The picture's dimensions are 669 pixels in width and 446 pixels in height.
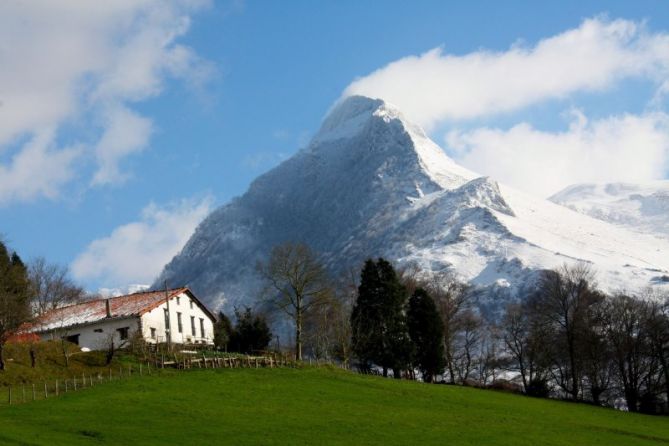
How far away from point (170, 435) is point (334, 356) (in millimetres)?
40938

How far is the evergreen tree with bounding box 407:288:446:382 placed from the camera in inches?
2820

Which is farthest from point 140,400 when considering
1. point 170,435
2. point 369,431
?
point 369,431

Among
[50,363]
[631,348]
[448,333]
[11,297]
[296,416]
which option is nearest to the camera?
[296,416]

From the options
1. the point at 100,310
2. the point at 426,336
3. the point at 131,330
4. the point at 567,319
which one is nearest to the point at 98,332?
the point at 100,310

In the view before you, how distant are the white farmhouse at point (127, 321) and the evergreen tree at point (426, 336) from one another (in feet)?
64.8

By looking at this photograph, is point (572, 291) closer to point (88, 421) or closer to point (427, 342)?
point (427, 342)

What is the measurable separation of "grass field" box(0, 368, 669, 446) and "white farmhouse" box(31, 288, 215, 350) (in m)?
13.6

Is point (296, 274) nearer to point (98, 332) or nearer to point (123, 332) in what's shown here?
point (123, 332)

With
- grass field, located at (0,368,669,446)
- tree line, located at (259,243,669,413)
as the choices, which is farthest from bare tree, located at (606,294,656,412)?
grass field, located at (0,368,669,446)

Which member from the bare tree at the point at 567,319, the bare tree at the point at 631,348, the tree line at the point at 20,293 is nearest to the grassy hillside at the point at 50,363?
the tree line at the point at 20,293

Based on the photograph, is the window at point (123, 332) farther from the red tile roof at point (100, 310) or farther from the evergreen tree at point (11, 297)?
the evergreen tree at point (11, 297)

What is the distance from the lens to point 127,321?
65.1m

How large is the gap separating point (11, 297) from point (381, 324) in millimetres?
32019

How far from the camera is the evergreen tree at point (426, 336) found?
235 feet
